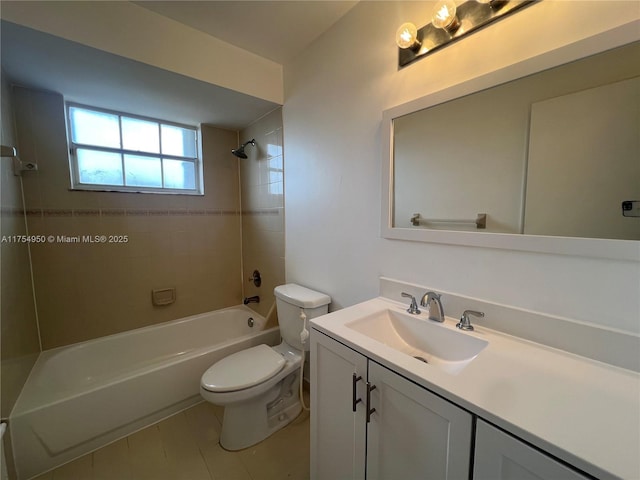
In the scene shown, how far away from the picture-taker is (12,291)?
1.38 metres

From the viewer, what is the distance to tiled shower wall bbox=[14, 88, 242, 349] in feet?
5.79

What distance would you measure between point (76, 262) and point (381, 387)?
2.33 metres

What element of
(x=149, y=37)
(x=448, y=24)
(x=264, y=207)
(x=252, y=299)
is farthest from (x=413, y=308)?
(x=149, y=37)

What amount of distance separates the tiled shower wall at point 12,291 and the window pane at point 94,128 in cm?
33

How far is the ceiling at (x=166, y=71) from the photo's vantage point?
1.31 m

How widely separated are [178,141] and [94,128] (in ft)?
1.95

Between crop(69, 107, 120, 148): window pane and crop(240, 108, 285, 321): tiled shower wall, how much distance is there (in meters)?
1.03

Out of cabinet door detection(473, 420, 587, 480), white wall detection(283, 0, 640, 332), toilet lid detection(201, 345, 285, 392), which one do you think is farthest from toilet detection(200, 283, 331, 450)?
cabinet door detection(473, 420, 587, 480)

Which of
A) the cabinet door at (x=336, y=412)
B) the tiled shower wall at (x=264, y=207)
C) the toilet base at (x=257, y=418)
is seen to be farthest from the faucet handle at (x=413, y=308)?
the tiled shower wall at (x=264, y=207)

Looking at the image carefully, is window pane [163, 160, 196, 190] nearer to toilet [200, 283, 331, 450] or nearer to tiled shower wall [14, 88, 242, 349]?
tiled shower wall [14, 88, 242, 349]

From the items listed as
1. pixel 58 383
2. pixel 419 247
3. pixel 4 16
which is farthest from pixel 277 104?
pixel 58 383

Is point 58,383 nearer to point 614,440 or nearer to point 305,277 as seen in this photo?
point 305,277

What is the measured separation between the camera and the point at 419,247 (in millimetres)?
1182

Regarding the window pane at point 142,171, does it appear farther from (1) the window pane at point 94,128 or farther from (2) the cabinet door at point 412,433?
(2) the cabinet door at point 412,433
